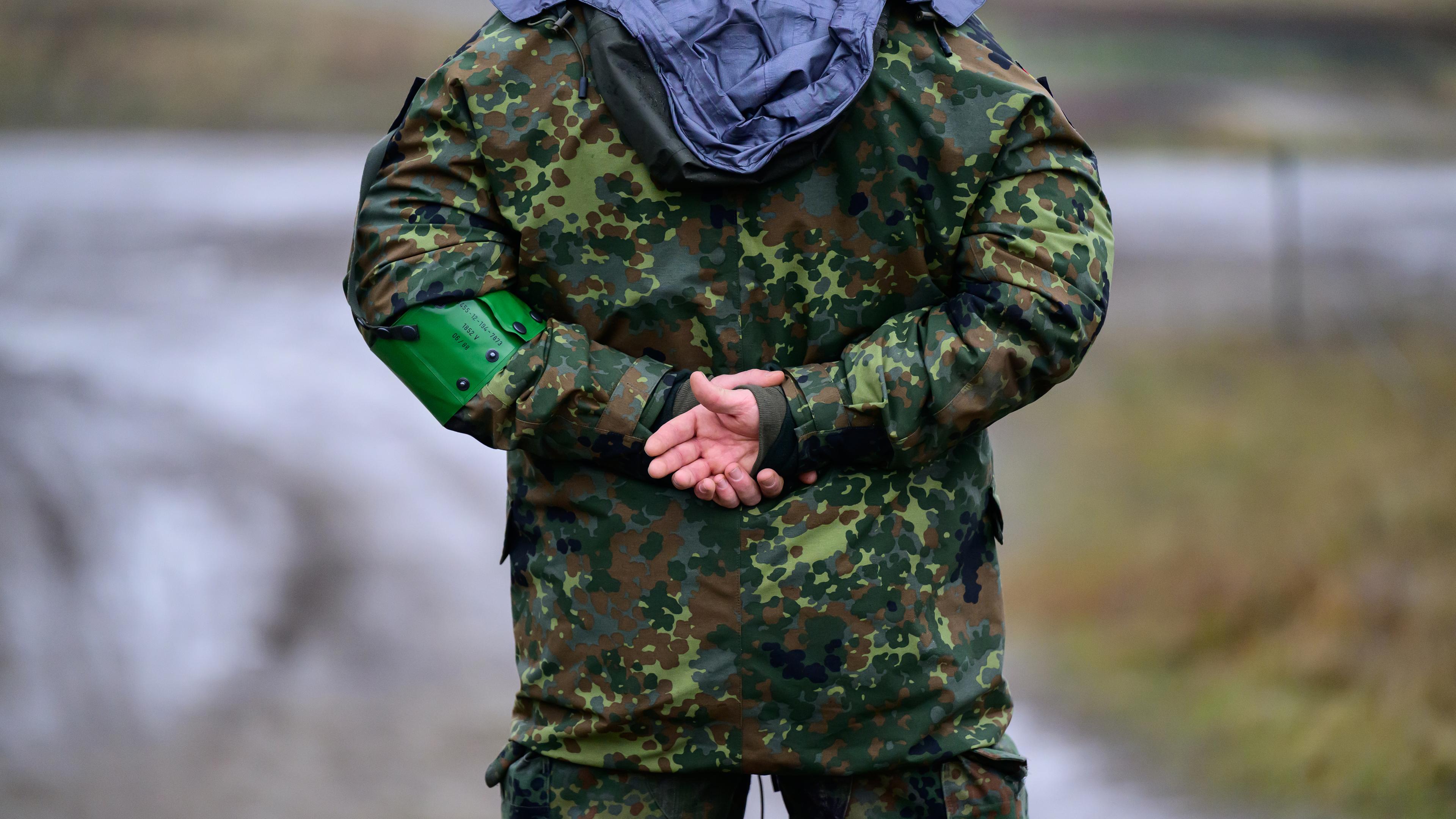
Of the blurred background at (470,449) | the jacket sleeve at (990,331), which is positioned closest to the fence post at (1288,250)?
the blurred background at (470,449)

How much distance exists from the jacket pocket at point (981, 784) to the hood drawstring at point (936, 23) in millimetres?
710

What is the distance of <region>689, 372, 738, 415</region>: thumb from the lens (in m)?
1.40

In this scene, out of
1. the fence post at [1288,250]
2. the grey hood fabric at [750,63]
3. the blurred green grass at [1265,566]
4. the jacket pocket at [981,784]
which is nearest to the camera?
the grey hood fabric at [750,63]

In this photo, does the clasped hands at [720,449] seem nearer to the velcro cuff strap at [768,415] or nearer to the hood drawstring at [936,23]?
the velcro cuff strap at [768,415]

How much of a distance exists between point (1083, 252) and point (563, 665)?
2.21 ft

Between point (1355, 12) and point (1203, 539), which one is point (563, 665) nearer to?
point (1203, 539)

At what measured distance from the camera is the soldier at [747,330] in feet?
4.59

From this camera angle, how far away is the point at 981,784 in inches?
58.3

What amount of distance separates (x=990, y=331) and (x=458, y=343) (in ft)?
1.71

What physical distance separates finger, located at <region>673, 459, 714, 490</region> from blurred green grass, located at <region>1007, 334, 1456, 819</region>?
2167mm

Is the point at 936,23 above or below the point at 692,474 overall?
above

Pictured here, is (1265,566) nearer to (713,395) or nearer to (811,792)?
(811,792)

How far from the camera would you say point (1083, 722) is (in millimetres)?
3473

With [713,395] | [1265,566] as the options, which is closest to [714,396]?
[713,395]
